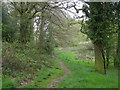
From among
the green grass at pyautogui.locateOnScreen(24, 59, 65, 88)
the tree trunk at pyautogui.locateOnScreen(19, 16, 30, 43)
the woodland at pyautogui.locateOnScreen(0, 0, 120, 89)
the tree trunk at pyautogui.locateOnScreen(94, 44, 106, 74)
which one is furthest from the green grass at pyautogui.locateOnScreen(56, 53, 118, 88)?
the tree trunk at pyautogui.locateOnScreen(19, 16, 30, 43)

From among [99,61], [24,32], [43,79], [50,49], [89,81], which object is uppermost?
[24,32]

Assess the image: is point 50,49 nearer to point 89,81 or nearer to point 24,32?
point 24,32

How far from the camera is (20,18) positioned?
14.3 meters

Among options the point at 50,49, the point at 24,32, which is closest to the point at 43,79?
the point at 24,32

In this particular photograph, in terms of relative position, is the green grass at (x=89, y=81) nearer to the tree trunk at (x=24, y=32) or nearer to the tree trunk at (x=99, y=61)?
the tree trunk at (x=99, y=61)

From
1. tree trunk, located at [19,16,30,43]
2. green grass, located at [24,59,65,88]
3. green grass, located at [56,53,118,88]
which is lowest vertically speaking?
green grass, located at [24,59,65,88]

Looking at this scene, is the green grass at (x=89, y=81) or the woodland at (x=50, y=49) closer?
the green grass at (x=89, y=81)

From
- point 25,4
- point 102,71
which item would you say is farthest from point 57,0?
point 102,71

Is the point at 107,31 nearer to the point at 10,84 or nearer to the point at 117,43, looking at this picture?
the point at 117,43

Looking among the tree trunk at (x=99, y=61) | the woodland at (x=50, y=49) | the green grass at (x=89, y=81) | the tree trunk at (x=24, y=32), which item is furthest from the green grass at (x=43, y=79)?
the tree trunk at (x=24, y=32)

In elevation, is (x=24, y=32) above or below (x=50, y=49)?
above

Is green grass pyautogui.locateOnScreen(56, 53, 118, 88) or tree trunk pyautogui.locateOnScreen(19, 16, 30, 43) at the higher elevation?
tree trunk pyautogui.locateOnScreen(19, 16, 30, 43)

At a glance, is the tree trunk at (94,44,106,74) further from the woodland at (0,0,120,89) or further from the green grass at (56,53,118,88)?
the green grass at (56,53,118,88)

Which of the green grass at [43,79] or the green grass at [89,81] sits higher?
the green grass at [89,81]
